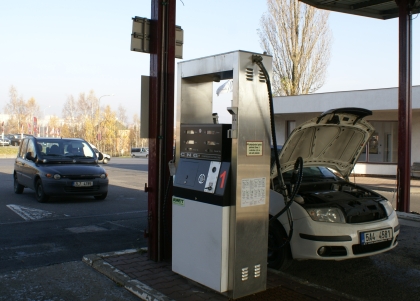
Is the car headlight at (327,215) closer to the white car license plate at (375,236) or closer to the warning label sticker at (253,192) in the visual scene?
the white car license plate at (375,236)

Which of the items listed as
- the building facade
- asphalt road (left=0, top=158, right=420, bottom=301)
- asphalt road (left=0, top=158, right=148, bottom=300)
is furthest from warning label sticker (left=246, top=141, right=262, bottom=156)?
the building facade

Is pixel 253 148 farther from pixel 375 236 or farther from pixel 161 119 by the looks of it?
pixel 375 236

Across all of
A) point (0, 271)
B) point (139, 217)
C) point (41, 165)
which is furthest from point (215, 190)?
point (41, 165)

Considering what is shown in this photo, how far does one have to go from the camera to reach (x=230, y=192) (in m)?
4.50

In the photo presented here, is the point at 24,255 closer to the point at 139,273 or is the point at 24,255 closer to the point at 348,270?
the point at 139,273

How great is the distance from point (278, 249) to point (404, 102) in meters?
6.28

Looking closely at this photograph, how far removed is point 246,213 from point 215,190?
381mm

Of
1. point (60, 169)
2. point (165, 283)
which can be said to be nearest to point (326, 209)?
point (165, 283)

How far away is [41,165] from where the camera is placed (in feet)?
39.8

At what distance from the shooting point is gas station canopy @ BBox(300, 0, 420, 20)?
37.7 feet

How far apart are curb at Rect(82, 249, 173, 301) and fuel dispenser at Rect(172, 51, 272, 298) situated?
42 centimetres

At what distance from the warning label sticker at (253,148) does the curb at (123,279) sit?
1.65 m

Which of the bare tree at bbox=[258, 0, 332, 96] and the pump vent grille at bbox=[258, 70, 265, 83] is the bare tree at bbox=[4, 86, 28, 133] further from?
the pump vent grille at bbox=[258, 70, 265, 83]

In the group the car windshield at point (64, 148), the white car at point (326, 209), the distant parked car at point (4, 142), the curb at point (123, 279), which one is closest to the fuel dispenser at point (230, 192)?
the curb at point (123, 279)
